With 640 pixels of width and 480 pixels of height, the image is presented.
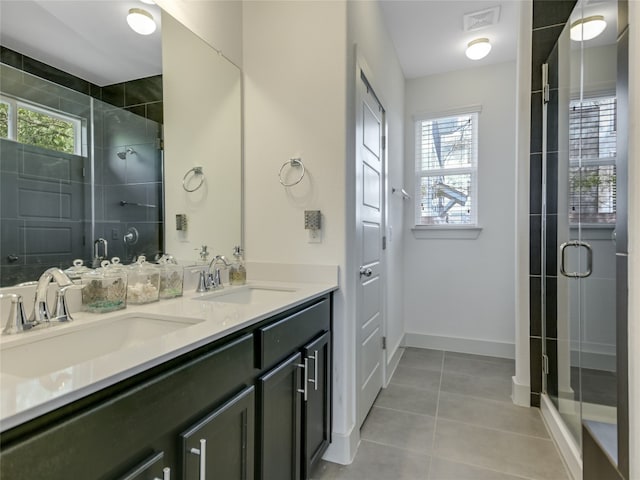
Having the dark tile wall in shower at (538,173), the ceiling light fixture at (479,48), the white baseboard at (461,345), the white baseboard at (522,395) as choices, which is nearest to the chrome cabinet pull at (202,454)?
the dark tile wall in shower at (538,173)

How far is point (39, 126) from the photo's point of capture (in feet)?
3.30

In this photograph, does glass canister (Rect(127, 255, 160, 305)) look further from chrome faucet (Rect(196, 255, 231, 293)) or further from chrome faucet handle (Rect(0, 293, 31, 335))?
chrome faucet handle (Rect(0, 293, 31, 335))

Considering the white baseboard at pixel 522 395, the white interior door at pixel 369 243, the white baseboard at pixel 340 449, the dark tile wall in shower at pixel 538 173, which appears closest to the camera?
the white baseboard at pixel 340 449

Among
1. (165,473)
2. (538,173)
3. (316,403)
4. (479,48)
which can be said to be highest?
(479,48)

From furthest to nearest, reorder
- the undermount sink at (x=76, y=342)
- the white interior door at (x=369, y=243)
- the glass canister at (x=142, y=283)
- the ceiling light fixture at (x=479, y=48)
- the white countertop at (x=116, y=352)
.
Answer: the ceiling light fixture at (x=479, y=48) < the white interior door at (x=369, y=243) < the glass canister at (x=142, y=283) < the undermount sink at (x=76, y=342) < the white countertop at (x=116, y=352)

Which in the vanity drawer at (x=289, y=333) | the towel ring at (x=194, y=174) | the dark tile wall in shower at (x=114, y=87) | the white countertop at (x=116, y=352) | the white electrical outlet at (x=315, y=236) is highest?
the dark tile wall in shower at (x=114, y=87)

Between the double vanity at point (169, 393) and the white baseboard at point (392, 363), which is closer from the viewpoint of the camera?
the double vanity at point (169, 393)

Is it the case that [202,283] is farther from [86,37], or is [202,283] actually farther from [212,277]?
[86,37]

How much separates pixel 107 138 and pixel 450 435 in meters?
2.25

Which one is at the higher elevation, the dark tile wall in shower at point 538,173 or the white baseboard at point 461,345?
the dark tile wall in shower at point 538,173

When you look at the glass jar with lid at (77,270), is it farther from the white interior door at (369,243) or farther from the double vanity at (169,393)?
the white interior door at (369,243)

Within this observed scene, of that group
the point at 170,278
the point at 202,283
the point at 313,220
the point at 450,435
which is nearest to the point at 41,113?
the point at 170,278

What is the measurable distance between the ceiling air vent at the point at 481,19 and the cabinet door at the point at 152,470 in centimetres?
313

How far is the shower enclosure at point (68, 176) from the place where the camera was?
95cm
